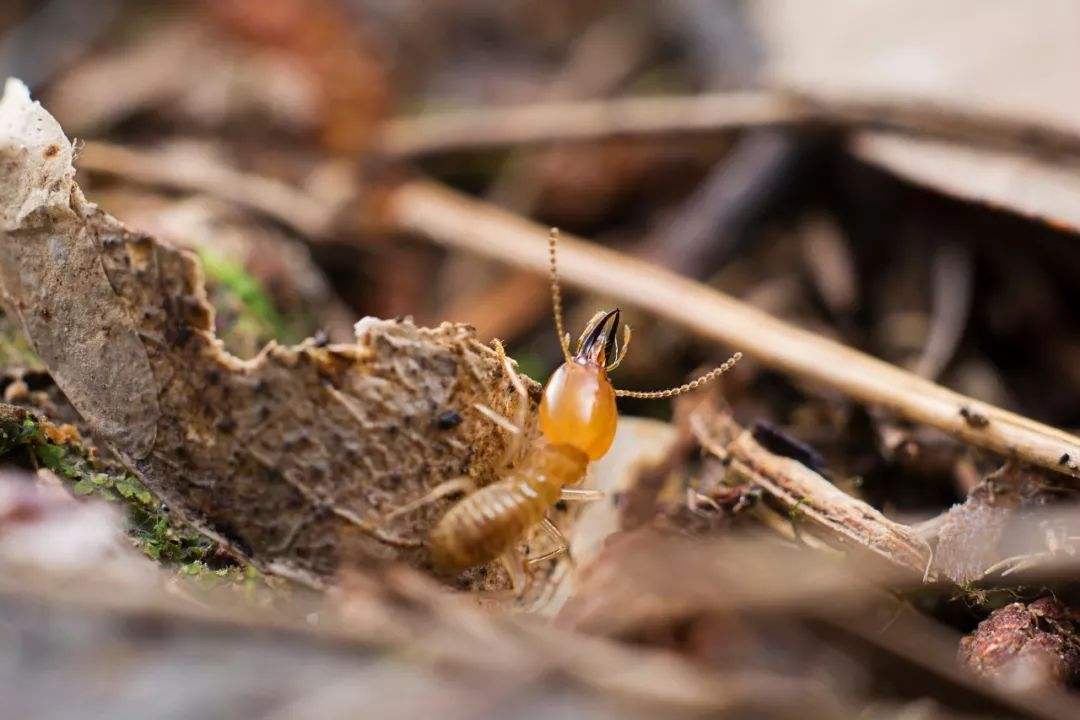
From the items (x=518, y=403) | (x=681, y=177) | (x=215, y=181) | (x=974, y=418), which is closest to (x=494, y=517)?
(x=518, y=403)

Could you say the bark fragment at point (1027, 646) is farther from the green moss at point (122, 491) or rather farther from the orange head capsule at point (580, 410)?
the green moss at point (122, 491)

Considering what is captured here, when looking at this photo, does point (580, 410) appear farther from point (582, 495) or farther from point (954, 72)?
point (954, 72)

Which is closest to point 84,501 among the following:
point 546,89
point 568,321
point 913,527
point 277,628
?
point 277,628

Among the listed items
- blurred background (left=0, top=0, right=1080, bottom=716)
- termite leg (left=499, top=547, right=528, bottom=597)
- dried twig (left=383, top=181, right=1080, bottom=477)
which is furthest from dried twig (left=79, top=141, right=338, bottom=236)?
termite leg (left=499, top=547, right=528, bottom=597)

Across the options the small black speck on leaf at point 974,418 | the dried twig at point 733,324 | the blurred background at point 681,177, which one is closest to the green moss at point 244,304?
the blurred background at point 681,177

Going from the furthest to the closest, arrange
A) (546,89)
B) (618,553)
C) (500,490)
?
(546,89) → (618,553) → (500,490)

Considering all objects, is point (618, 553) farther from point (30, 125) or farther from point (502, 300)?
point (502, 300)

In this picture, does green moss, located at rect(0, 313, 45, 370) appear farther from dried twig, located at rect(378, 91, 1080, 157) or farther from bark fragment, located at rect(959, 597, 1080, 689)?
dried twig, located at rect(378, 91, 1080, 157)
